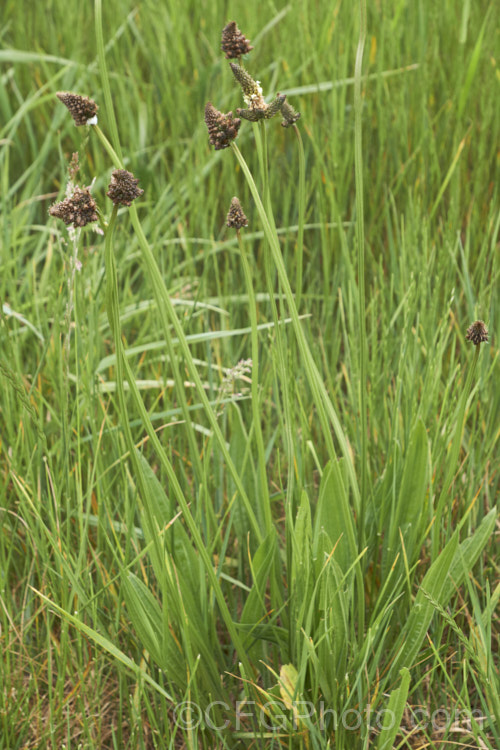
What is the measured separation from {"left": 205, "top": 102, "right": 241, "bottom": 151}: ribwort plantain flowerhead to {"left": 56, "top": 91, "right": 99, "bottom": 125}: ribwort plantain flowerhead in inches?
4.3

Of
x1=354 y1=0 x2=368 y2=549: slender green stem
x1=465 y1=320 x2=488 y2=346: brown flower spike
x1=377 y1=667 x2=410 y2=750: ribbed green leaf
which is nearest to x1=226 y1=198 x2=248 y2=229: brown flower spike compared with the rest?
x1=354 y1=0 x2=368 y2=549: slender green stem

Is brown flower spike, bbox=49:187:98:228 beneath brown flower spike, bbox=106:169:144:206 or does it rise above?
beneath

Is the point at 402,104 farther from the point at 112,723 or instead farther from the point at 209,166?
the point at 112,723

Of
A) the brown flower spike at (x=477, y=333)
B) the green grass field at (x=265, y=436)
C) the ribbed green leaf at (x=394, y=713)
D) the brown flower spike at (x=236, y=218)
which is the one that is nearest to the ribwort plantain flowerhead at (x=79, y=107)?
the green grass field at (x=265, y=436)

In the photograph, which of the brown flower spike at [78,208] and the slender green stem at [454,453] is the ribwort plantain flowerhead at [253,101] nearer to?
the brown flower spike at [78,208]

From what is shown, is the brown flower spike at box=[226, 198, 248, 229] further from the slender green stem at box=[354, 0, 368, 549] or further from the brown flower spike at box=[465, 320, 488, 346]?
the brown flower spike at box=[465, 320, 488, 346]

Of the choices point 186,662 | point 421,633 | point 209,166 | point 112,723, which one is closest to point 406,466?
point 421,633

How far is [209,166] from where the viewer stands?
1.84 m

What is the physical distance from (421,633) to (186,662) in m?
0.31

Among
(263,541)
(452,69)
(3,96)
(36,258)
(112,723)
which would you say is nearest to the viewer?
(263,541)

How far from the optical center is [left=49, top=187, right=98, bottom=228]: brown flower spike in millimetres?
674

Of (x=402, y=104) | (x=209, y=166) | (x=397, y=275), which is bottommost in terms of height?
→ (x=397, y=275)

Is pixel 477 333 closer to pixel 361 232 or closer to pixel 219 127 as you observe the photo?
pixel 361 232

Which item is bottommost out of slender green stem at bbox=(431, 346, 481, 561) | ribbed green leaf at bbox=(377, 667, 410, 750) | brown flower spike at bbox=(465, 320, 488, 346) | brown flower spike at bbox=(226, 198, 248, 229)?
ribbed green leaf at bbox=(377, 667, 410, 750)
